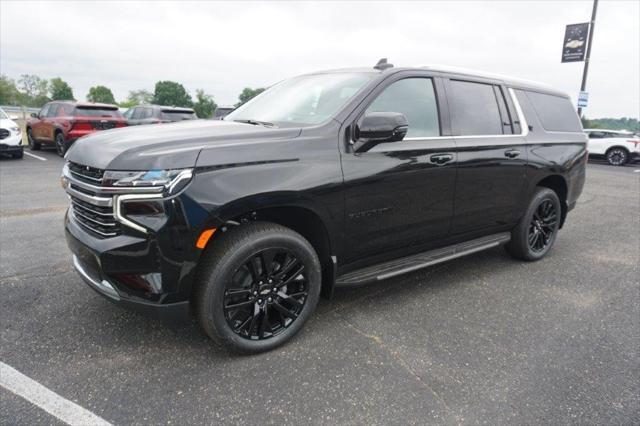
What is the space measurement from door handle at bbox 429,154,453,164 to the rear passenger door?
0.45 ft

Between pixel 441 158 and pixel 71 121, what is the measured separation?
11748 millimetres

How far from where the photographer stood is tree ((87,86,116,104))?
109 metres

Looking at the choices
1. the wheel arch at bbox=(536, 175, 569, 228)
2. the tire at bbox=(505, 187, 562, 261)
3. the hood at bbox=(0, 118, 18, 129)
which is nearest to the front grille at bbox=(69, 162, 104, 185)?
the tire at bbox=(505, 187, 562, 261)

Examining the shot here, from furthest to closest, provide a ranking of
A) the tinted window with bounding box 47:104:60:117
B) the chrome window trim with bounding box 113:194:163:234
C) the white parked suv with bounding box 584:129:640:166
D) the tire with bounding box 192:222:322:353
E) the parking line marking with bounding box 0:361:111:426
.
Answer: the white parked suv with bounding box 584:129:640:166, the tinted window with bounding box 47:104:60:117, the tire with bounding box 192:222:322:353, the chrome window trim with bounding box 113:194:163:234, the parking line marking with bounding box 0:361:111:426

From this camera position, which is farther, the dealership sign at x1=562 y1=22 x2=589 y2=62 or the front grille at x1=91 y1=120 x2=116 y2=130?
the dealership sign at x1=562 y1=22 x2=589 y2=62

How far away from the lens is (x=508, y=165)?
3.86m

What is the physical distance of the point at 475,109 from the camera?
370cm

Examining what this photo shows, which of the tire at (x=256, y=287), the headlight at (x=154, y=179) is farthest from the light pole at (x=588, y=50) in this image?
the headlight at (x=154, y=179)

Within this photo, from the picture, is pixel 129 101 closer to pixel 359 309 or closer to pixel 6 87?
pixel 6 87

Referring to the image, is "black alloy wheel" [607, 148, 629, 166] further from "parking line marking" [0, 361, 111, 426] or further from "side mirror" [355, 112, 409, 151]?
"parking line marking" [0, 361, 111, 426]

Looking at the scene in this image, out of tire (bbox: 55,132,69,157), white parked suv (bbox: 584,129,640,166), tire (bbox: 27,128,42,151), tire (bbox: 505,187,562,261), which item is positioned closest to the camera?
tire (bbox: 505,187,562,261)

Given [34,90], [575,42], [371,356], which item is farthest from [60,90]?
[371,356]

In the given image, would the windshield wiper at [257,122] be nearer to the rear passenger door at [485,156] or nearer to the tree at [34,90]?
the rear passenger door at [485,156]

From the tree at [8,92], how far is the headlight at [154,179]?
256ft
